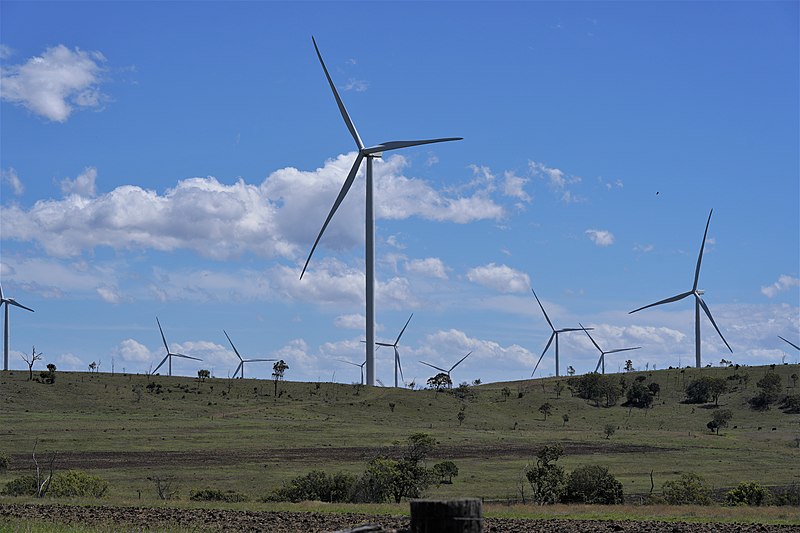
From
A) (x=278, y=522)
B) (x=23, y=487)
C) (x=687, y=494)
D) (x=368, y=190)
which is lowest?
(x=687, y=494)

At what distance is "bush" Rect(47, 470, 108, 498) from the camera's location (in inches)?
2227

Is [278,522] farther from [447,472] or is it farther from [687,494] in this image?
[447,472]

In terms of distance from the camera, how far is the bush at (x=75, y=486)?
5656 centimetres

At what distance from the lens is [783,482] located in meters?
82.7

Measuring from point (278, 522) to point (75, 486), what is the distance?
26927mm

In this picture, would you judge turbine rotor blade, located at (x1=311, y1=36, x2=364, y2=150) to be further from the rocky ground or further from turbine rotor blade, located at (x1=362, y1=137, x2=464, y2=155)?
the rocky ground

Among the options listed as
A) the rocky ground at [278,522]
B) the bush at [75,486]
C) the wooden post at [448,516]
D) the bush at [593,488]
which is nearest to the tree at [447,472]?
the bush at [593,488]

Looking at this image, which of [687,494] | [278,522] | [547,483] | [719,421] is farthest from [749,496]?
[719,421]

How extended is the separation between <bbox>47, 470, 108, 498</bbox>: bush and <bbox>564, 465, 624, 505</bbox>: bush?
2968 cm

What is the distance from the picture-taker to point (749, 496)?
6159 cm

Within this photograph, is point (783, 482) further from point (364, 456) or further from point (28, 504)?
point (28, 504)

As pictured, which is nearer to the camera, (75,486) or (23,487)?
(75,486)

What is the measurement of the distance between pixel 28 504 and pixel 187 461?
4984 centimetres

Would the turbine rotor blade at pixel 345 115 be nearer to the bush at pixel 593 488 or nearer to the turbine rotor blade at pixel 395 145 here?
the turbine rotor blade at pixel 395 145
